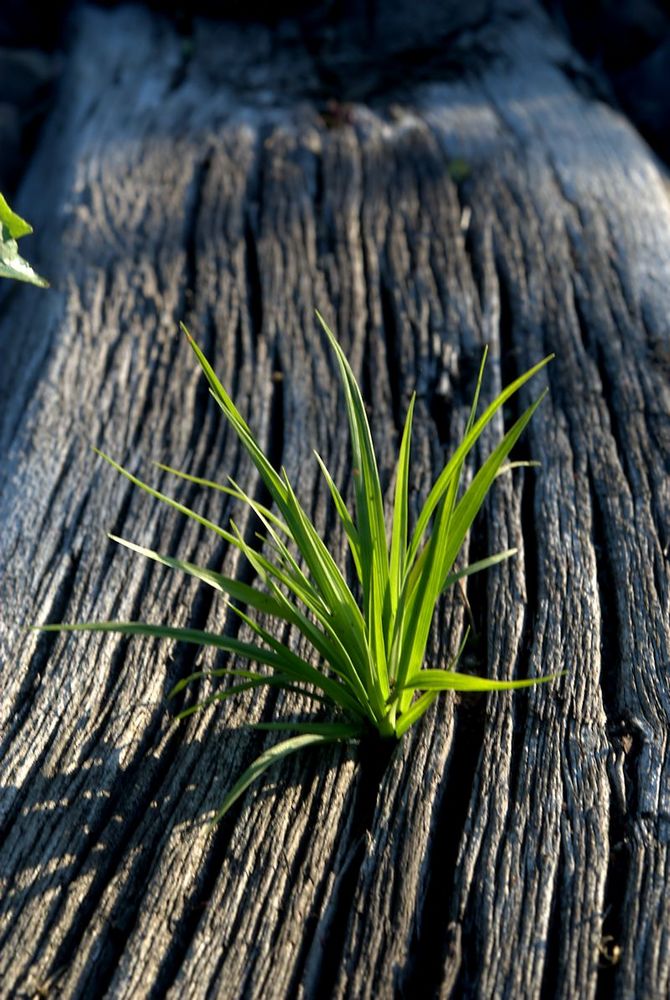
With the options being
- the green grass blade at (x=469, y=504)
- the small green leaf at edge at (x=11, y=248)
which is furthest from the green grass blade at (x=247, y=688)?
the small green leaf at edge at (x=11, y=248)

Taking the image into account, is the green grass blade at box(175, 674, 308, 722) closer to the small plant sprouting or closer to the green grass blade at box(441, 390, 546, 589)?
the small plant sprouting

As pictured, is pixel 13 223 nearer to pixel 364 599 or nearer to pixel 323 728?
pixel 364 599

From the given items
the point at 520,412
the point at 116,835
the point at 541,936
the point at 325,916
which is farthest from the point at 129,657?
the point at 520,412

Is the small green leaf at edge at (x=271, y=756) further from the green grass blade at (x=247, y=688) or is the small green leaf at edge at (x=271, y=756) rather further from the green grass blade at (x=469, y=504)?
the green grass blade at (x=469, y=504)

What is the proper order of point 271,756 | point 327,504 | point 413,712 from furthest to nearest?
1. point 327,504
2. point 413,712
3. point 271,756

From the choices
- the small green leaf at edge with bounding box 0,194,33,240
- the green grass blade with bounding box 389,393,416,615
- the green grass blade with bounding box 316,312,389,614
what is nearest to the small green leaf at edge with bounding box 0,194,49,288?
the small green leaf at edge with bounding box 0,194,33,240

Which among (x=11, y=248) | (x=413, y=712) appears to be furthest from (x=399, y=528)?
(x=11, y=248)
